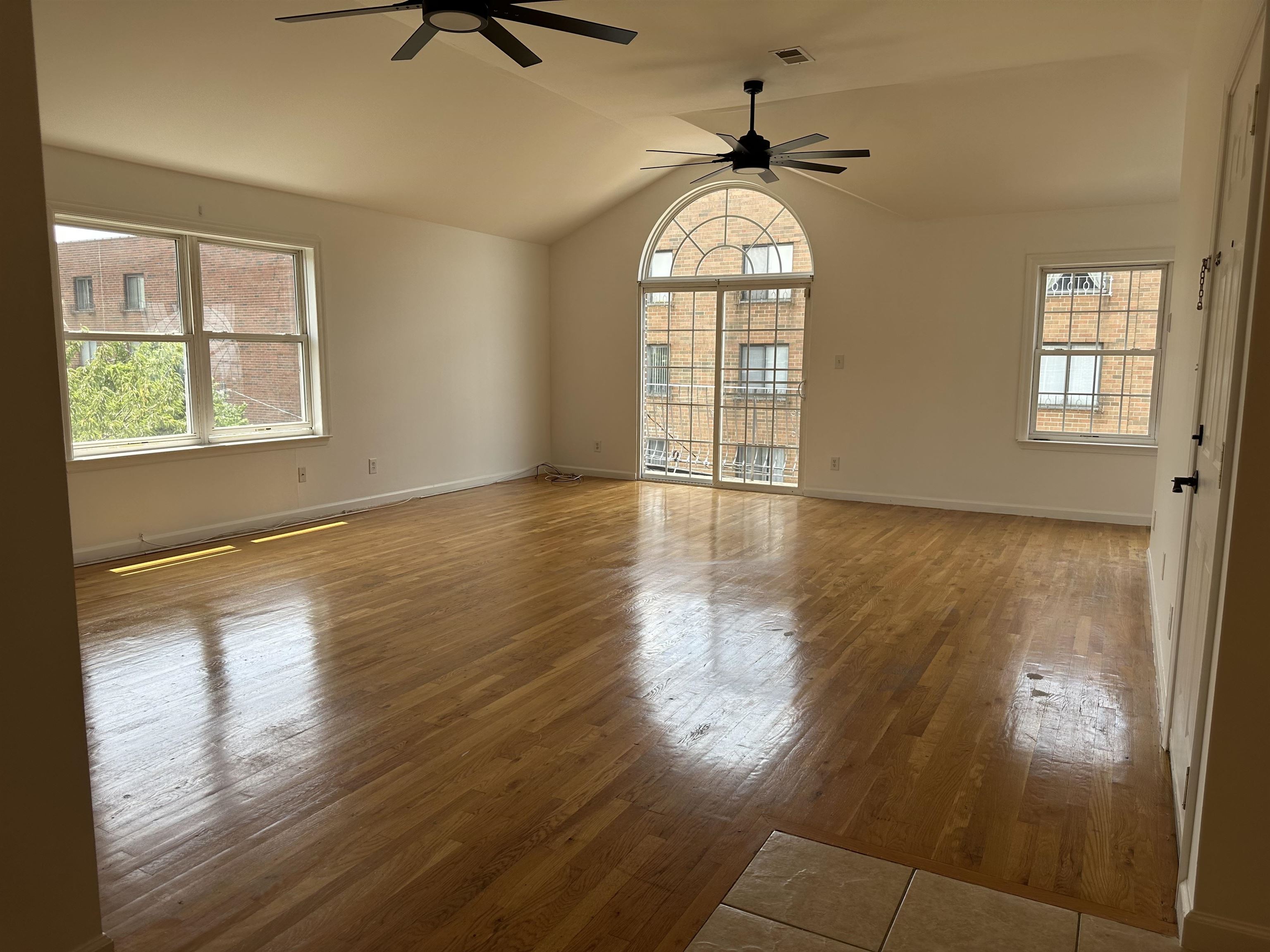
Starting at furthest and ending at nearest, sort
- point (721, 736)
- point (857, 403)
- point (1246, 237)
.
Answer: point (857, 403) → point (721, 736) → point (1246, 237)

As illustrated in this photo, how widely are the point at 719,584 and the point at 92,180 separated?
4595 millimetres

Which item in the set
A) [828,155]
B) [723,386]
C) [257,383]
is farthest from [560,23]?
[723,386]

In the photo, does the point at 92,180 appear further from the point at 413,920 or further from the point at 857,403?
the point at 857,403

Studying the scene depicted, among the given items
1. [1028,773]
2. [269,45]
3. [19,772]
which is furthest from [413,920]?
[269,45]

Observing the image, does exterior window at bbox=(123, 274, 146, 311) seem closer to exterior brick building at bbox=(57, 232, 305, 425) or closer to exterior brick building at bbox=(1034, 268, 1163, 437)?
exterior brick building at bbox=(57, 232, 305, 425)

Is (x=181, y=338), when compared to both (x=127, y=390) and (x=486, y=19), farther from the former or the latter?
(x=486, y=19)

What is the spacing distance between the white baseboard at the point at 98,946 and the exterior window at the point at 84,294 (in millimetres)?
4642

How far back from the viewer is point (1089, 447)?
6.93 m

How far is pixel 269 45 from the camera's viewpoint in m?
4.68

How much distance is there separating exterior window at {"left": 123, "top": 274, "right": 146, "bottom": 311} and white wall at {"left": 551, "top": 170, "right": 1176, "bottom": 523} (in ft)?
15.5

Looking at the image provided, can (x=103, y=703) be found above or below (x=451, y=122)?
below

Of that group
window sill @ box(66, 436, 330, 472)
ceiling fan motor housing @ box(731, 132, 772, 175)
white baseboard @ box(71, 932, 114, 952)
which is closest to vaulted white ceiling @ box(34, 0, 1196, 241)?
ceiling fan motor housing @ box(731, 132, 772, 175)

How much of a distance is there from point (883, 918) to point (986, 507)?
600 centimetres

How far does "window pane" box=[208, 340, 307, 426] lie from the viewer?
616cm
